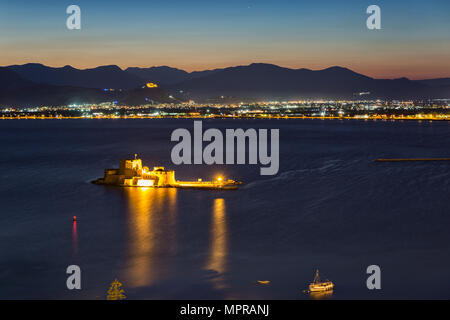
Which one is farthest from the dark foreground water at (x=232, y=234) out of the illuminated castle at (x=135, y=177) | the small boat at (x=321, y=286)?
the illuminated castle at (x=135, y=177)

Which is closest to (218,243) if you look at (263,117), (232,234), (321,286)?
(232,234)

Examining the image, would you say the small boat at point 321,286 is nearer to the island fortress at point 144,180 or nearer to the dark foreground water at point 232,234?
the dark foreground water at point 232,234

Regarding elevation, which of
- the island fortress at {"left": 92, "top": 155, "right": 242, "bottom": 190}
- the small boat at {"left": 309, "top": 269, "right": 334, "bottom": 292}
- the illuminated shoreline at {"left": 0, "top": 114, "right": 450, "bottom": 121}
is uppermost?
the illuminated shoreline at {"left": 0, "top": 114, "right": 450, "bottom": 121}

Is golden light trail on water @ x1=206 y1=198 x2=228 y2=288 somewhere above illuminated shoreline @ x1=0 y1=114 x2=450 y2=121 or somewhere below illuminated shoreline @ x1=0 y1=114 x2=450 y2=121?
below

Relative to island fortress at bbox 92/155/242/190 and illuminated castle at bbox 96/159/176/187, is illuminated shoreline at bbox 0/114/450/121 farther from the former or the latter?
illuminated castle at bbox 96/159/176/187

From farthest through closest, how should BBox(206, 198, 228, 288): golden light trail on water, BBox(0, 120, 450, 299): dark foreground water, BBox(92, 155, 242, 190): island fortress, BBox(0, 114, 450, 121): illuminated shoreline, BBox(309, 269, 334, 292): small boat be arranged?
BBox(0, 114, 450, 121): illuminated shoreline
BBox(92, 155, 242, 190): island fortress
BBox(206, 198, 228, 288): golden light trail on water
BBox(0, 120, 450, 299): dark foreground water
BBox(309, 269, 334, 292): small boat

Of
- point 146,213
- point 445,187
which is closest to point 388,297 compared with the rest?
point 146,213

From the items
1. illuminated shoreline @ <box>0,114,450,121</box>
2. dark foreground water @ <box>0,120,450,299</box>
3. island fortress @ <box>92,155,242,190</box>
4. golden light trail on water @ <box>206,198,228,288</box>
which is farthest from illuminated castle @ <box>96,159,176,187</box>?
illuminated shoreline @ <box>0,114,450,121</box>

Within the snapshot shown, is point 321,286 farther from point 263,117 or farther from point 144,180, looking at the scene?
point 263,117
